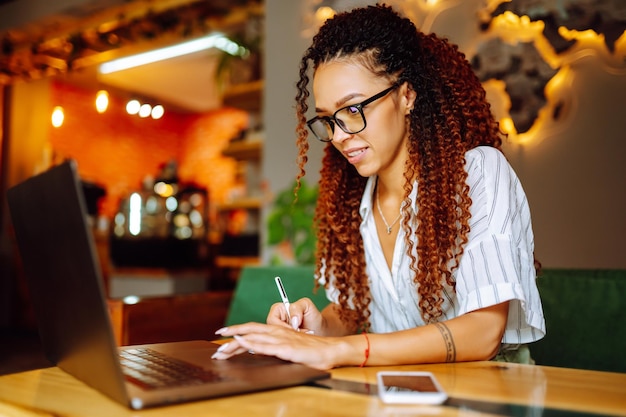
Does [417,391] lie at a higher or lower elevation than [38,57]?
lower

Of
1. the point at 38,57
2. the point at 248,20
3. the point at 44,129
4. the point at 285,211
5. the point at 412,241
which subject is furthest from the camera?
→ the point at 44,129

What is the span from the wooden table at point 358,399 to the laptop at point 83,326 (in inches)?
0.8

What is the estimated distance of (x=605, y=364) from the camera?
176 centimetres

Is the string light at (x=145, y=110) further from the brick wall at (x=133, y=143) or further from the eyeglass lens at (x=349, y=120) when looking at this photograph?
the eyeglass lens at (x=349, y=120)

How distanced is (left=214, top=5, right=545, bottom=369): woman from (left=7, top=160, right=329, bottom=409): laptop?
1.06 feet

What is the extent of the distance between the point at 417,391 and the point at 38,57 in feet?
20.8

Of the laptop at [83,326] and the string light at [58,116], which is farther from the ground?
the string light at [58,116]

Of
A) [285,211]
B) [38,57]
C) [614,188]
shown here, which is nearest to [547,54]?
[614,188]

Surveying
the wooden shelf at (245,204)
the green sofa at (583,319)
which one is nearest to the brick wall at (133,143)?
the wooden shelf at (245,204)

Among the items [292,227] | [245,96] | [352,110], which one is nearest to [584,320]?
[352,110]

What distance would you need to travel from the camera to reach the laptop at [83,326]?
70 cm

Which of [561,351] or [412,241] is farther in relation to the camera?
[561,351]

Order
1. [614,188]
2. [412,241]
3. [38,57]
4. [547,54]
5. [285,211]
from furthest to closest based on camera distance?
1. [38,57]
2. [285,211]
3. [547,54]
4. [614,188]
5. [412,241]

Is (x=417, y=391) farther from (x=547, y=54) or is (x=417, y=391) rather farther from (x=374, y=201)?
(x=547, y=54)
